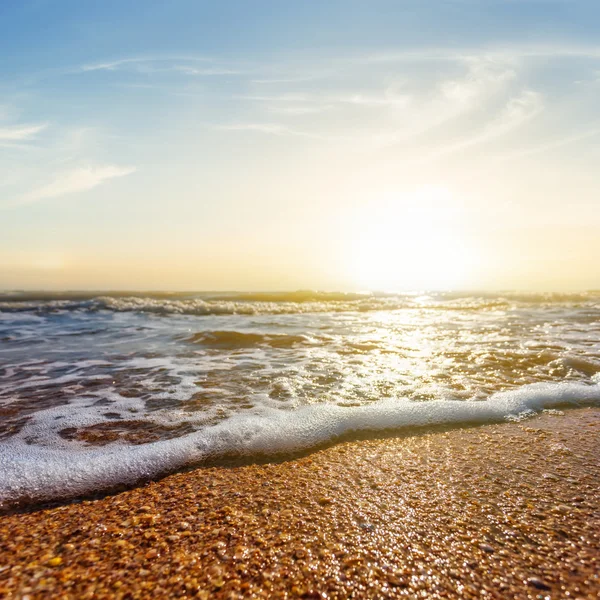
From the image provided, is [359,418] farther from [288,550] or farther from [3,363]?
[3,363]

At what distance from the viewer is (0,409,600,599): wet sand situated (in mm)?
1799

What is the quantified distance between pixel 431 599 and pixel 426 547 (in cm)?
34

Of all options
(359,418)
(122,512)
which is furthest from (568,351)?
(122,512)

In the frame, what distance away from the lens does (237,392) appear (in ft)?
16.5

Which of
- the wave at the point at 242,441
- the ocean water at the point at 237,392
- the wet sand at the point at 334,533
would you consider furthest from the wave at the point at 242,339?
the wet sand at the point at 334,533

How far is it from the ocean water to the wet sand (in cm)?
52

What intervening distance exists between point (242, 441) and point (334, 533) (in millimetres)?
1507

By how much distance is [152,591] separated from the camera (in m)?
1.75

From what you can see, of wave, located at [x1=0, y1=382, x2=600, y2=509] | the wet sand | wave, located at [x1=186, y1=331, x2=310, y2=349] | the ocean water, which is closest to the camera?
the wet sand

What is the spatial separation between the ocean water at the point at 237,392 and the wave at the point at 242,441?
0.01m

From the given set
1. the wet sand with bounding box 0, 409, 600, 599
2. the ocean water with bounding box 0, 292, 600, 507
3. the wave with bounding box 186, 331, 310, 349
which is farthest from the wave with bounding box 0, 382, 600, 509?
the wave with bounding box 186, 331, 310, 349

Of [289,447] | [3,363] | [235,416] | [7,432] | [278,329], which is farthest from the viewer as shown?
[278,329]

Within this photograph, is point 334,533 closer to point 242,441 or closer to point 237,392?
point 242,441

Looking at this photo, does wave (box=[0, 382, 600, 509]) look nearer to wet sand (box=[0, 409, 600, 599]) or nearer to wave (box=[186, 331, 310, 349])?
wet sand (box=[0, 409, 600, 599])
